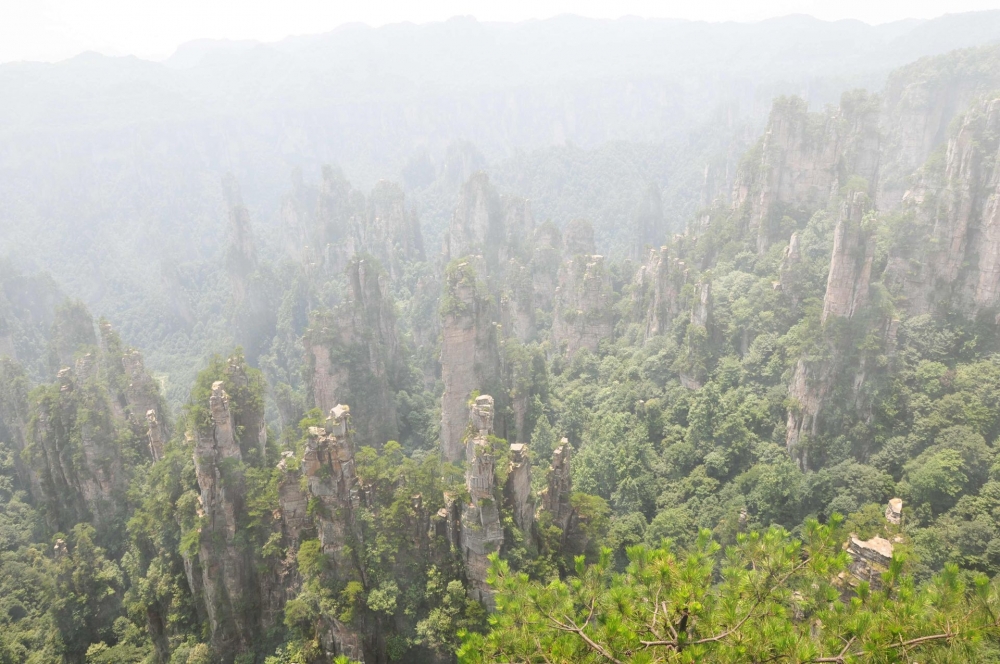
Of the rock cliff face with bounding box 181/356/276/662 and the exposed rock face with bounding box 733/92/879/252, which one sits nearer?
the rock cliff face with bounding box 181/356/276/662

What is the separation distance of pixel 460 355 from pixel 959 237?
28.0 metres

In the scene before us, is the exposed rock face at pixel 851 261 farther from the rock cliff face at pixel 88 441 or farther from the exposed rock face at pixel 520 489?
the rock cliff face at pixel 88 441

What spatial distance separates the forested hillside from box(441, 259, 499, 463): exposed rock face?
0.63 feet

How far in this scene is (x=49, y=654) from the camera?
87.8 ft

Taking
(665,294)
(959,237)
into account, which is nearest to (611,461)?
(665,294)

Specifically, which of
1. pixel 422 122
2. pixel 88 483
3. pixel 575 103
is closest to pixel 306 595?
pixel 88 483

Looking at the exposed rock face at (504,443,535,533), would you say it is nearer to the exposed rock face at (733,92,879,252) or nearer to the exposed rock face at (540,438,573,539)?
the exposed rock face at (540,438,573,539)

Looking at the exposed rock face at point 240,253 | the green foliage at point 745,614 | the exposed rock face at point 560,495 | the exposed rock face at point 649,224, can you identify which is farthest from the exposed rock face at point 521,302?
the green foliage at point 745,614

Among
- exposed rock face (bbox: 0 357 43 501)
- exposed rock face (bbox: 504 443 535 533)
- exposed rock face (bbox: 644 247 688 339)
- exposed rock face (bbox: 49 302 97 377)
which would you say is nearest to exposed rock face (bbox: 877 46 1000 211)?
exposed rock face (bbox: 644 247 688 339)

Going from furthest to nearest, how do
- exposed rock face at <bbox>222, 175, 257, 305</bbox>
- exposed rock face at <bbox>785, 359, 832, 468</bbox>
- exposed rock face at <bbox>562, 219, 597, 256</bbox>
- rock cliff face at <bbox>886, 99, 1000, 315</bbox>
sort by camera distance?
exposed rock face at <bbox>222, 175, 257, 305</bbox>
exposed rock face at <bbox>562, 219, 597, 256</bbox>
rock cliff face at <bbox>886, 99, 1000, 315</bbox>
exposed rock face at <bbox>785, 359, 832, 468</bbox>

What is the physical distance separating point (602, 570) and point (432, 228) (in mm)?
107991

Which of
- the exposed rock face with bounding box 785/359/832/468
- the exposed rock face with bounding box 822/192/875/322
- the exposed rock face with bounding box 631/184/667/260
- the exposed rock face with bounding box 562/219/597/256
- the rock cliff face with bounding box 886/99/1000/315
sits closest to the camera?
the exposed rock face with bounding box 785/359/832/468

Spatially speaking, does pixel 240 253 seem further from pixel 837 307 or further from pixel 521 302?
pixel 837 307

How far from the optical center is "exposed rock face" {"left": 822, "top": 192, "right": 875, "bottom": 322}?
105ft
